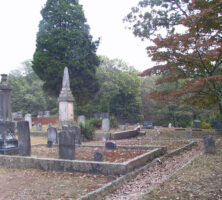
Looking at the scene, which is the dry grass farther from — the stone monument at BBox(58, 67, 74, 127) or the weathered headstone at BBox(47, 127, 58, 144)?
the stone monument at BBox(58, 67, 74, 127)

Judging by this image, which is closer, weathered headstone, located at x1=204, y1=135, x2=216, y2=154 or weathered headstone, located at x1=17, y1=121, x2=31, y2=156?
weathered headstone, located at x1=204, y1=135, x2=216, y2=154

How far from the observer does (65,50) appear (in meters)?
26.2

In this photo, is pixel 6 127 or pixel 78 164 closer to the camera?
pixel 78 164

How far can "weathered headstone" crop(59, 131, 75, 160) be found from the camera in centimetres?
810

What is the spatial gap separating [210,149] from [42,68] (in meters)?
21.1

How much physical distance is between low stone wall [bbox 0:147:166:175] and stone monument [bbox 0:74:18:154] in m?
1.72

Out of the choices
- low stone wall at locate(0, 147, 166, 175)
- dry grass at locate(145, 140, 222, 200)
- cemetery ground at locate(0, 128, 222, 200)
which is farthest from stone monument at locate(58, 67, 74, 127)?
dry grass at locate(145, 140, 222, 200)

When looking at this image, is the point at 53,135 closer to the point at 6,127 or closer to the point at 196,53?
the point at 6,127

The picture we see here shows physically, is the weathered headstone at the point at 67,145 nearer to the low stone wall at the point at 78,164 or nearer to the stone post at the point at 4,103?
the low stone wall at the point at 78,164

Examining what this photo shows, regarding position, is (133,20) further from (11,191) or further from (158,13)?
(11,191)

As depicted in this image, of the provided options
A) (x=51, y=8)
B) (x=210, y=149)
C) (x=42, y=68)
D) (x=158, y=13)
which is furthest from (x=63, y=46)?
(x=210, y=149)

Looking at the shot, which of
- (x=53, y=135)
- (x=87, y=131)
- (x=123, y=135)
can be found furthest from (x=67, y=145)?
(x=123, y=135)

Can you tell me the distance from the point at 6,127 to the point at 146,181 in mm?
6946

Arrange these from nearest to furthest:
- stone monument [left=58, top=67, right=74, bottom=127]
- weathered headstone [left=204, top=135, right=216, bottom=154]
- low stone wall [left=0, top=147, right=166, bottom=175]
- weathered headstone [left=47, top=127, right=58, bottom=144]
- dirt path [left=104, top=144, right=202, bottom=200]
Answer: dirt path [left=104, top=144, right=202, bottom=200]
low stone wall [left=0, top=147, right=166, bottom=175]
weathered headstone [left=204, top=135, right=216, bottom=154]
weathered headstone [left=47, top=127, right=58, bottom=144]
stone monument [left=58, top=67, right=74, bottom=127]
